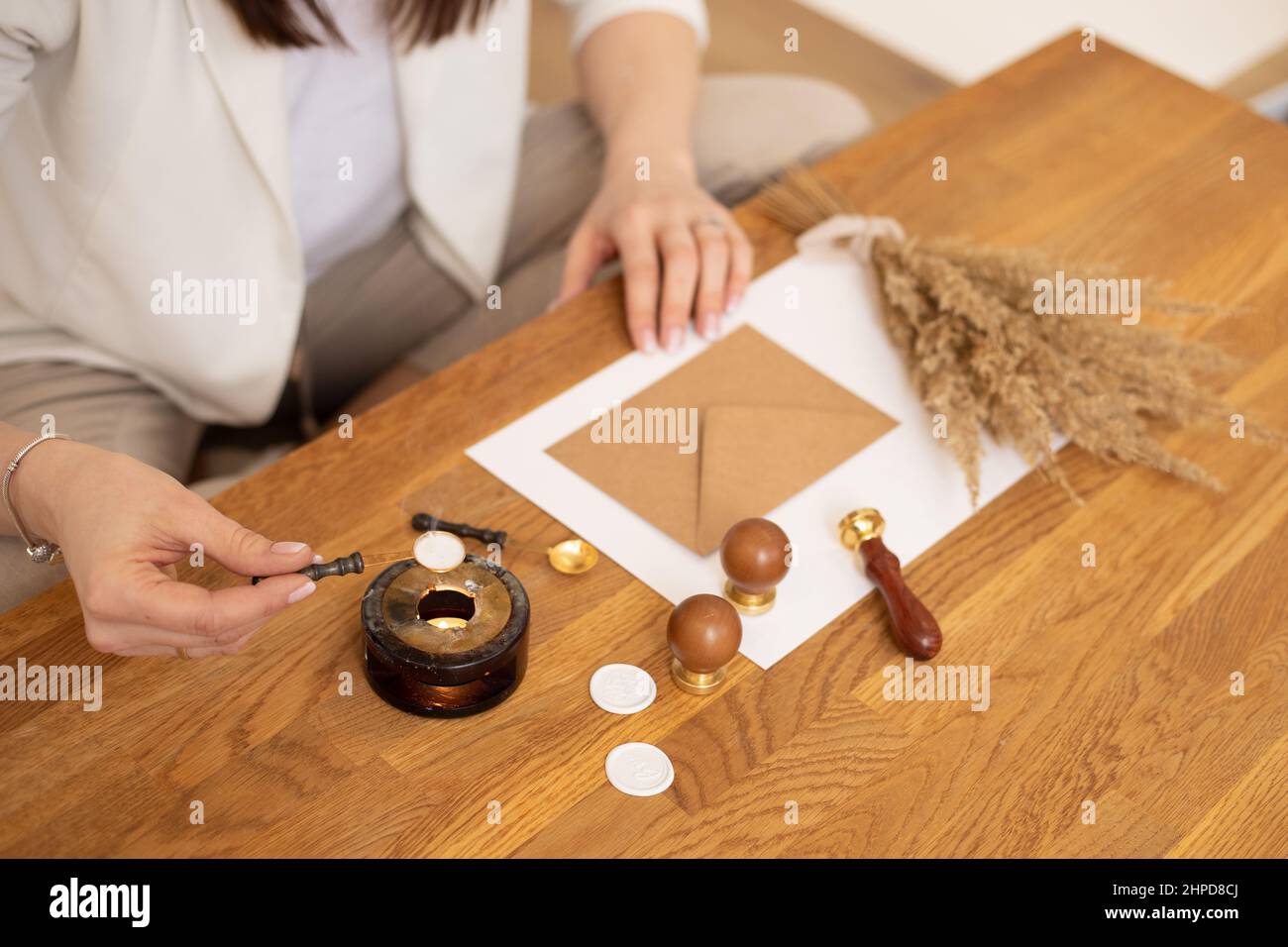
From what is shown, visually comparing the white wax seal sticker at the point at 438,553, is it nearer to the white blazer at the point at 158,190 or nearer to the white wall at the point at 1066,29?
the white blazer at the point at 158,190

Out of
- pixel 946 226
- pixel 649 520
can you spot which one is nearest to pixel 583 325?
pixel 649 520

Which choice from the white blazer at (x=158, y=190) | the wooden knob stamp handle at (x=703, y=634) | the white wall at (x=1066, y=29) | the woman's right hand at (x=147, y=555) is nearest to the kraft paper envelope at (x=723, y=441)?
the wooden knob stamp handle at (x=703, y=634)

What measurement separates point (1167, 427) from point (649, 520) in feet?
1.71

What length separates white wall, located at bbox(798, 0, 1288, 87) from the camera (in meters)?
3.47

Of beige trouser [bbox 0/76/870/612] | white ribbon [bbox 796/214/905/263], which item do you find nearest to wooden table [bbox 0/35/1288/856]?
white ribbon [bbox 796/214/905/263]

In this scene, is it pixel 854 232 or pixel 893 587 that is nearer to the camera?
pixel 893 587

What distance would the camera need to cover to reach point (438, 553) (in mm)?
926

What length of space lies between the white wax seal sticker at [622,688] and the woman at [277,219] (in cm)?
23

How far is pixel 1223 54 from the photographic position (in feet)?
11.4

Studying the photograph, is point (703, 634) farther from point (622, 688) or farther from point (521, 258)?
point (521, 258)

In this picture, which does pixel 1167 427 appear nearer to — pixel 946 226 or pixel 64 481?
pixel 946 226

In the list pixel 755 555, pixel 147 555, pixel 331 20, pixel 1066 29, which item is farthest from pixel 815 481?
pixel 1066 29

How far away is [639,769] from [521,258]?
1.03 meters
